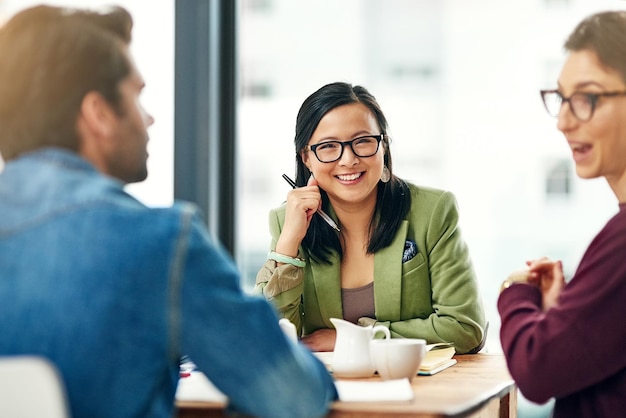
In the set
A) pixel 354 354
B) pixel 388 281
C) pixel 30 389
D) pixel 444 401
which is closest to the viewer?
pixel 30 389

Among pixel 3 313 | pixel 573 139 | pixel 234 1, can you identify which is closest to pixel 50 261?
pixel 3 313

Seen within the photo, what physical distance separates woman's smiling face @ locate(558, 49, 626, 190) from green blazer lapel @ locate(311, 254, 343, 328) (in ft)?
3.13

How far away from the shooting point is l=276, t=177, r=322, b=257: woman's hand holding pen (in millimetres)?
2422

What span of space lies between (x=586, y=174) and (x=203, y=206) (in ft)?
6.63

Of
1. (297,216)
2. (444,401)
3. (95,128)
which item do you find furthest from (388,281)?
(95,128)

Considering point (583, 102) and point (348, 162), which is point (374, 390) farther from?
point (348, 162)

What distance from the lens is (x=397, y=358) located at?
67.3 inches

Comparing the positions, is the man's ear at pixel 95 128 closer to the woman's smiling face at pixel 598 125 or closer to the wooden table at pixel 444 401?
the wooden table at pixel 444 401

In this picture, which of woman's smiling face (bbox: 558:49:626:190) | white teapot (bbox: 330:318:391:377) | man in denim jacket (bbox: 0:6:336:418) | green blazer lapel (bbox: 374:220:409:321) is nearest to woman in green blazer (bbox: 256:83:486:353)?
green blazer lapel (bbox: 374:220:409:321)

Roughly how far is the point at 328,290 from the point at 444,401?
944 millimetres

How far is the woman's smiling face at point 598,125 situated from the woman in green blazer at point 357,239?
0.79m

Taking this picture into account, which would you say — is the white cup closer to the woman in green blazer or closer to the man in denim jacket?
the man in denim jacket

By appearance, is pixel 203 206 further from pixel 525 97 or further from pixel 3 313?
pixel 3 313

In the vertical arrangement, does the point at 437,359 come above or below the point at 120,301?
below
